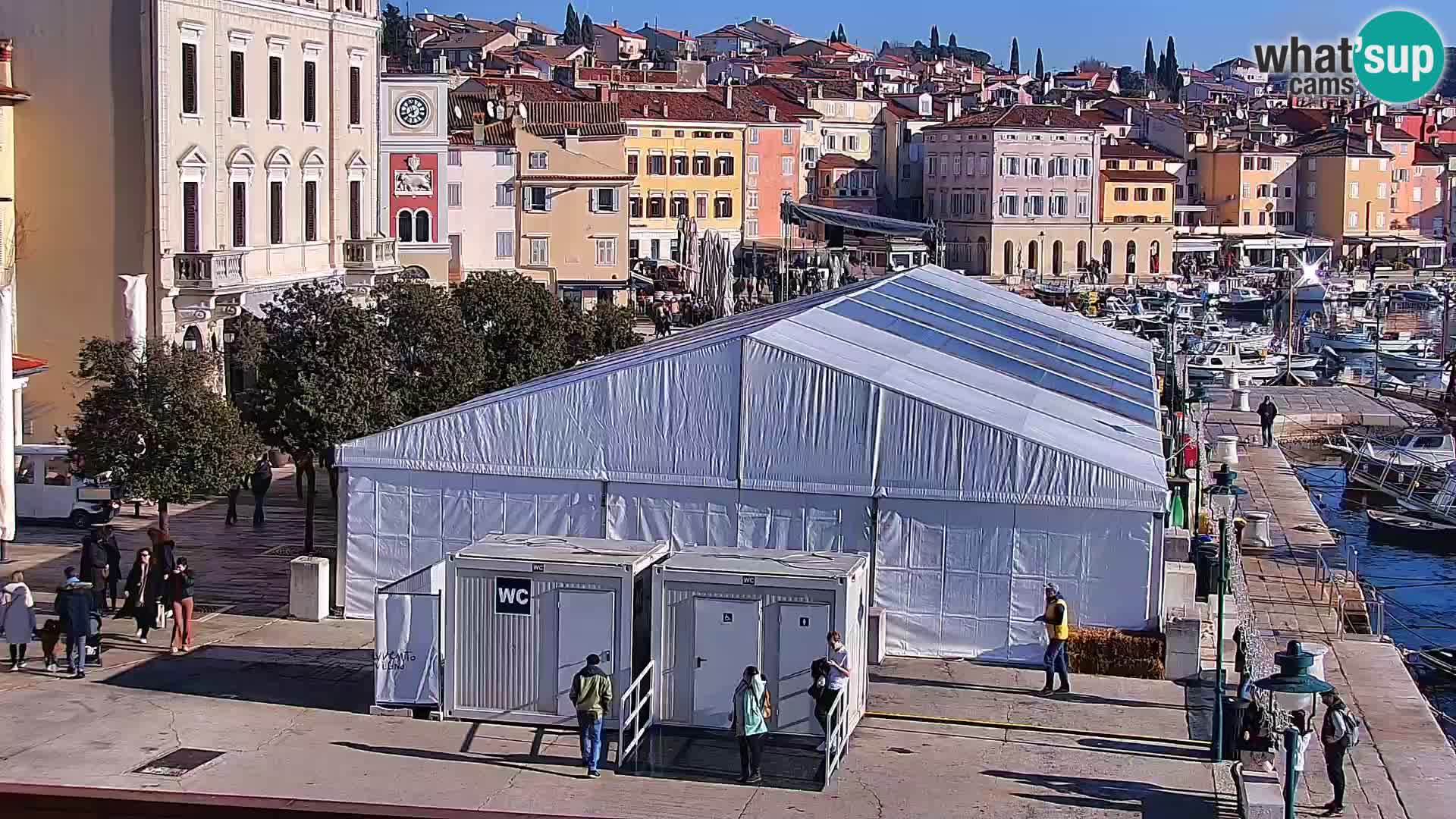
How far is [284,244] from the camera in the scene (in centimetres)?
4419

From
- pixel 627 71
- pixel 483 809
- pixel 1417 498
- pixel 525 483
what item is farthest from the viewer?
pixel 627 71

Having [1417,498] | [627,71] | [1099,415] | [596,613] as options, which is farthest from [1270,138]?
[596,613]

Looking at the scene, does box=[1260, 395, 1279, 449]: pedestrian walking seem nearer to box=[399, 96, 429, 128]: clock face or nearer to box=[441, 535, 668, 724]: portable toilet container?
box=[399, 96, 429, 128]: clock face

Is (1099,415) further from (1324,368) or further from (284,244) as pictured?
(1324,368)

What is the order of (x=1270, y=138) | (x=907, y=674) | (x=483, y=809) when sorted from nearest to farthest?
(x=483, y=809), (x=907, y=674), (x=1270, y=138)

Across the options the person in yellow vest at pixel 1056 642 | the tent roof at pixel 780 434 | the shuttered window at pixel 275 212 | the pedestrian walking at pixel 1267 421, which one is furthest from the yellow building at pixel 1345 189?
the person in yellow vest at pixel 1056 642

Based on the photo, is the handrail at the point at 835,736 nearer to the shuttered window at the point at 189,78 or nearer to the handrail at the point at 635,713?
the handrail at the point at 635,713

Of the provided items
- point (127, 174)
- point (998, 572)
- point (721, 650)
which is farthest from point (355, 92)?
point (721, 650)

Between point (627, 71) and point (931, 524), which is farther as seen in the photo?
point (627, 71)

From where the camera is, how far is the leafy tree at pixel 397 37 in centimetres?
12444

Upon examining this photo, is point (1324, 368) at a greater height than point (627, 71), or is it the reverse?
point (627, 71)

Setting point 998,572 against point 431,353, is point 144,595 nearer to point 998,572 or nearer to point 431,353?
point 431,353

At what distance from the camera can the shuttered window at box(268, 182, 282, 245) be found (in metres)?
43.4

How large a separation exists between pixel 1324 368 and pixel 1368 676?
49.8 metres
